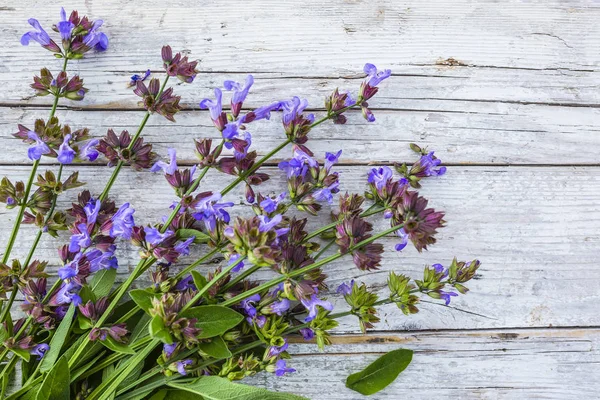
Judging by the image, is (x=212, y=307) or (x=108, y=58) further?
(x=108, y=58)

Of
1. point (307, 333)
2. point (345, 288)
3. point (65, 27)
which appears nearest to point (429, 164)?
point (345, 288)

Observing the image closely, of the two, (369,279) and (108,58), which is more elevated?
(108,58)

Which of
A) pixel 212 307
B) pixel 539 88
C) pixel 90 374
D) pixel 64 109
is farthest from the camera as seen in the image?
pixel 539 88

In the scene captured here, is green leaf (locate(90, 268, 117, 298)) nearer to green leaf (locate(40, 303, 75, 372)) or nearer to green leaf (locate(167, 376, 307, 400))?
green leaf (locate(40, 303, 75, 372))

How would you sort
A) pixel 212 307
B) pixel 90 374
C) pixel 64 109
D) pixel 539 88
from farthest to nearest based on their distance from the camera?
1. pixel 539 88
2. pixel 64 109
3. pixel 90 374
4. pixel 212 307

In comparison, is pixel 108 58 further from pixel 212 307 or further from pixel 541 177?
pixel 541 177

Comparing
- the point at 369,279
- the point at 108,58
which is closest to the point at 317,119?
the point at 369,279

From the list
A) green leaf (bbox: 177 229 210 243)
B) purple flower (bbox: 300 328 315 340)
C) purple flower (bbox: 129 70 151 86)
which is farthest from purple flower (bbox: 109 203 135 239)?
purple flower (bbox: 300 328 315 340)
